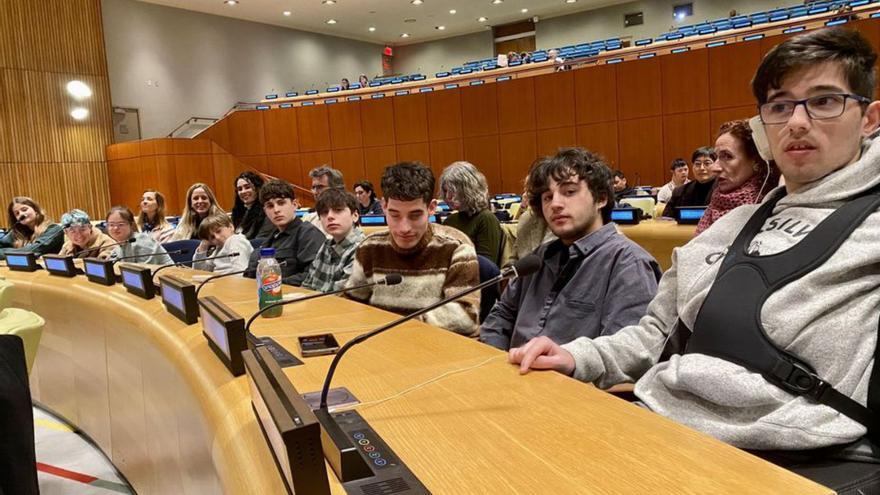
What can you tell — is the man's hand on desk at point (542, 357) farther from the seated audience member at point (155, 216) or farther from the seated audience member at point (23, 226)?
the seated audience member at point (23, 226)

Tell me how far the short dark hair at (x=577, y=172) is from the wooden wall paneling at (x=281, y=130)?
12.0 meters

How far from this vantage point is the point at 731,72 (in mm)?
9516

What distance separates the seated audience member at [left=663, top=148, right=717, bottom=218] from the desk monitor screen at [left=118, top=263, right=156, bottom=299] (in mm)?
3499

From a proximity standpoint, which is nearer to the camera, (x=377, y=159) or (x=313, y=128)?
(x=377, y=159)

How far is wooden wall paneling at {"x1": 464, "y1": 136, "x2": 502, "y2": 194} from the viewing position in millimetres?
11789

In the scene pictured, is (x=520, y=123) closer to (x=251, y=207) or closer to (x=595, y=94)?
(x=595, y=94)

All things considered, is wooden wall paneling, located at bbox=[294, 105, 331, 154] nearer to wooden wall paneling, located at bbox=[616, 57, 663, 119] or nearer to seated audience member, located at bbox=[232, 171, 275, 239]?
wooden wall paneling, located at bbox=[616, 57, 663, 119]

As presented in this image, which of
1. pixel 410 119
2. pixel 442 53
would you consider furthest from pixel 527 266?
pixel 442 53

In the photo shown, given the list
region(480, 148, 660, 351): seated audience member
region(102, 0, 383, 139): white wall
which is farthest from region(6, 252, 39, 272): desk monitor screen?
region(102, 0, 383, 139): white wall

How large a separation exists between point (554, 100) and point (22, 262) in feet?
30.2

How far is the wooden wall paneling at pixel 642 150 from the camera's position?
1034cm

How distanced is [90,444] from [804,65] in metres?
3.17

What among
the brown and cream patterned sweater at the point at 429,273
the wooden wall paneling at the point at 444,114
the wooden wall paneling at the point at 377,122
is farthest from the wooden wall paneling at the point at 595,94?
the brown and cream patterned sweater at the point at 429,273

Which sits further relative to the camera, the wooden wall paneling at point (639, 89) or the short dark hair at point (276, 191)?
the wooden wall paneling at point (639, 89)
